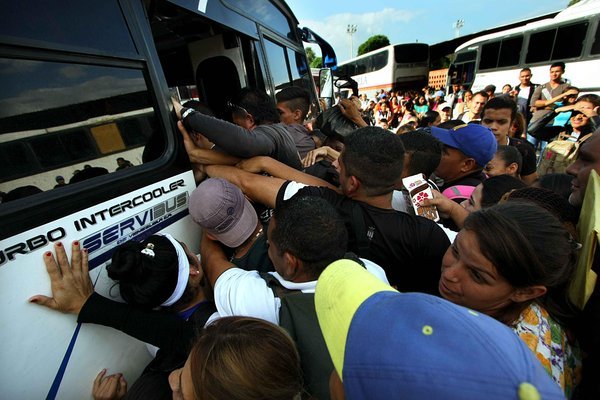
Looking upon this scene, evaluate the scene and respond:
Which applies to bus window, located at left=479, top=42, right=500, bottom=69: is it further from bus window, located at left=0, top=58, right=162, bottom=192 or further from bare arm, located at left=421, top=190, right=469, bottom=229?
bus window, located at left=0, top=58, right=162, bottom=192

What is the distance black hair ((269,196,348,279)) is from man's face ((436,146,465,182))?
158cm

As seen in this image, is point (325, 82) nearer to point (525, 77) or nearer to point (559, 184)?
point (525, 77)

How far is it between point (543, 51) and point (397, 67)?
34.5ft

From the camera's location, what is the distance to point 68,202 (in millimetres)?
1065

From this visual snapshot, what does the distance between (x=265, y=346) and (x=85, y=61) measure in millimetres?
1252

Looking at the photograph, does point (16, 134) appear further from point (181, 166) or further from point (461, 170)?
point (461, 170)

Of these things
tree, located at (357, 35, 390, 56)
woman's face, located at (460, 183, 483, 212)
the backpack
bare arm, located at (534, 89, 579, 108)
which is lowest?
the backpack

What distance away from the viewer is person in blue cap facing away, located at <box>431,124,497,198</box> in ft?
7.37

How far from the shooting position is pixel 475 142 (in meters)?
2.24

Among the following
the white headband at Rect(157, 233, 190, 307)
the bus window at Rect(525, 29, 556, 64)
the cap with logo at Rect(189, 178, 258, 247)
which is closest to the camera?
the white headband at Rect(157, 233, 190, 307)

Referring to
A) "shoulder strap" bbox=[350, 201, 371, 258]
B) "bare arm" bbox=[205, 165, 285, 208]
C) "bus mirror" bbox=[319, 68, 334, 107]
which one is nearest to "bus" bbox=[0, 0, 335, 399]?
"bare arm" bbox=[205, 165, 285, 208]

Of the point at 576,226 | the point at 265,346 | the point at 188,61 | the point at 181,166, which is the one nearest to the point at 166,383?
the point at 265,346

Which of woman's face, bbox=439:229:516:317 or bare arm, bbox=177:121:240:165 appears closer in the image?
woman's face, bbox=439:229:516:317

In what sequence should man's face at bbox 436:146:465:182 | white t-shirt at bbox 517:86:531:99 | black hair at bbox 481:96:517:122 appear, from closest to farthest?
1. man's face at bbox 436:146:465:182
2. black hair at bbox 481:96:517:122
3. white t-shirt at bbox 517:86:531:99
